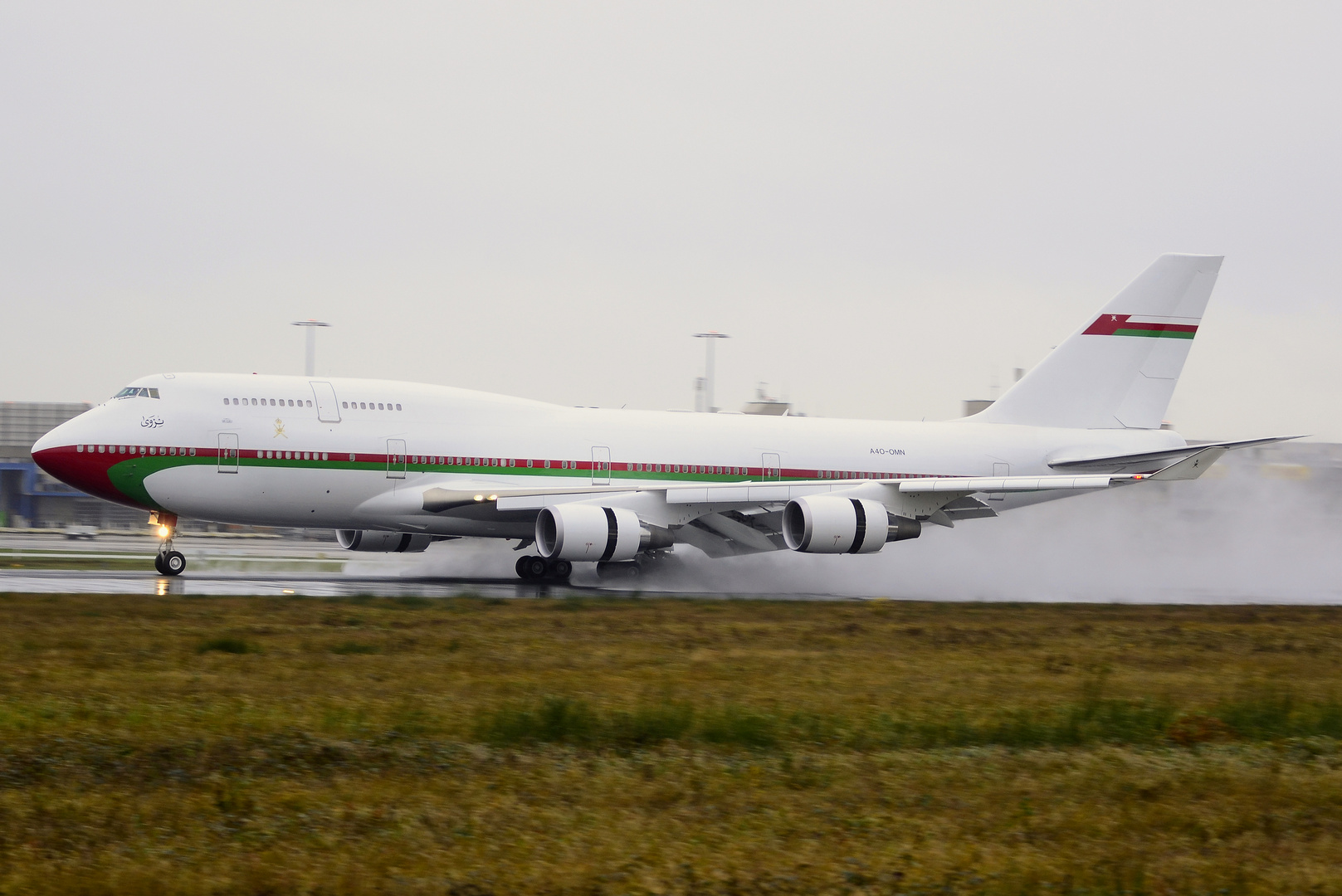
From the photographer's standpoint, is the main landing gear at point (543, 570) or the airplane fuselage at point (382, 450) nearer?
the airplane fuselage at point (382, 450)

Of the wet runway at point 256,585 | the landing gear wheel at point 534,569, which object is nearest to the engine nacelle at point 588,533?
the wet runway at point 256,585

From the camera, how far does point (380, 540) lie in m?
30.5

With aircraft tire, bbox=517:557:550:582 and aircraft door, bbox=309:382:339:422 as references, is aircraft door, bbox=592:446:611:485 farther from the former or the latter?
aircraft door, bbox=309:382:339:422

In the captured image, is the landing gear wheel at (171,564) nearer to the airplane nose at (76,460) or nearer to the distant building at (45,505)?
the airplane nose at (76,460)

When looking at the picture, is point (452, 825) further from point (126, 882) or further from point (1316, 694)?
point (1316, 694)

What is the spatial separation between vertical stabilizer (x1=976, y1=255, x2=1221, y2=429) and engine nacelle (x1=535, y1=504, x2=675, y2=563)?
1279 centimetres

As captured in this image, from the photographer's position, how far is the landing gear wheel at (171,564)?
2591cm

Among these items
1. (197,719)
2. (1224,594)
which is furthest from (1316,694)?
(1224,594)

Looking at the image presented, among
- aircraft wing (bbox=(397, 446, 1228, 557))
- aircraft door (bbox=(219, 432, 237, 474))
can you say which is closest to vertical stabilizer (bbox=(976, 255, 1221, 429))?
aircraft wing (bbox=(397, 446, 1228, 557))

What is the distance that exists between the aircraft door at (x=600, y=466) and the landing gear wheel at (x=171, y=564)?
8945 millimetres

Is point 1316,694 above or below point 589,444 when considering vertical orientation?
below

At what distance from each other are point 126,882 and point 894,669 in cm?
963

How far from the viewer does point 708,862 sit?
640cm

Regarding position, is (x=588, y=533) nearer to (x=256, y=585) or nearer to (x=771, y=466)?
(x=256, y=585)
